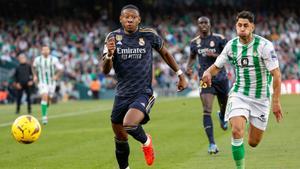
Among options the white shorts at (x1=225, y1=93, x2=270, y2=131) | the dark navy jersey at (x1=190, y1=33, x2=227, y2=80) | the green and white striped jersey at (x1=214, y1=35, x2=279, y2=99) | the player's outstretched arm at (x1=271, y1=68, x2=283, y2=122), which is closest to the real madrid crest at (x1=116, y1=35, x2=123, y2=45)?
the green and white striped jersey at (x1=214, y1=35, x2=279, y2=99)

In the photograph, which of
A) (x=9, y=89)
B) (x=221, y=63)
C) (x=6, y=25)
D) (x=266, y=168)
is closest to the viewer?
(x=221, y=63)

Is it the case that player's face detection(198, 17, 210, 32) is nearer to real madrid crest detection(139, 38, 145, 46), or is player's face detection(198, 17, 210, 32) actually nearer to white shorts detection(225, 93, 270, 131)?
real madrid crest detection(139, 38, 145, 46)

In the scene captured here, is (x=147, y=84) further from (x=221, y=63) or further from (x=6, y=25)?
(x=6, y=25)

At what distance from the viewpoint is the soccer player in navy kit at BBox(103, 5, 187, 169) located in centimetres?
1143

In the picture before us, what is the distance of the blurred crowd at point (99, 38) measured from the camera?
4366cm

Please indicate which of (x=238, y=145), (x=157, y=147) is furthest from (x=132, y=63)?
(x=157, y=147)

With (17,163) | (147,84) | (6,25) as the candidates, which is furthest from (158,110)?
(6,25)

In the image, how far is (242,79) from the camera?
11414 mm

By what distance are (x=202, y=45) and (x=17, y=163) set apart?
4437 mm

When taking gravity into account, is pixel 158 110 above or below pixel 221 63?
below

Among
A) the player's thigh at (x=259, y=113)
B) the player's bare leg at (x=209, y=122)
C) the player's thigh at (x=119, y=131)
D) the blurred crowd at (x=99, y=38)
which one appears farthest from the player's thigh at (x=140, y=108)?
the blurred crowd at (x=99, y=38)

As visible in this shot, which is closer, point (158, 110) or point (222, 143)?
point (222, 143)

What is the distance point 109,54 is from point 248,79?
6.56 ft

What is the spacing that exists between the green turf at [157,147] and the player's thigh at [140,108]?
5.28 feet
